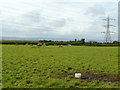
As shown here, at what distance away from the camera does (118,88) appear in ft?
18.6

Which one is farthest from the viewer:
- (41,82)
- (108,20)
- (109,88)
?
(108,20)

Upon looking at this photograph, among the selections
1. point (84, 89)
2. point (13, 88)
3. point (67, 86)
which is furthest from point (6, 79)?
point (84, 89)

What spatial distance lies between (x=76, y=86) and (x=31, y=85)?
1.68m

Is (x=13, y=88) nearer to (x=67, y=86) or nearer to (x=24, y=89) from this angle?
(x=24, y=89)

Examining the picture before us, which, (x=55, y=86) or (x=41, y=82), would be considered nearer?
(x=55, y=86)

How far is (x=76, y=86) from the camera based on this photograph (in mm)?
5719

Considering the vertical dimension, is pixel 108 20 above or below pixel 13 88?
above

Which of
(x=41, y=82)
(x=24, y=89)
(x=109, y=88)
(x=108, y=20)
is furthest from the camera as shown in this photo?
(x=108, y=20)

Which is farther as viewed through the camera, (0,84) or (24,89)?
(0,84)

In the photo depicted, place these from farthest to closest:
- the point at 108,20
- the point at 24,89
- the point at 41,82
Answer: the point at 108,20
the point at 41,82
the point at 24,89

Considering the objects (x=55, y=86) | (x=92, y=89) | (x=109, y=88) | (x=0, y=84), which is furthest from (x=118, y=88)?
(x=0, y=84)

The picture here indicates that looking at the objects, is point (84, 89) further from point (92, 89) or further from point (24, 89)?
point (24, 89)

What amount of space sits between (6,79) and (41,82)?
154 centimetres

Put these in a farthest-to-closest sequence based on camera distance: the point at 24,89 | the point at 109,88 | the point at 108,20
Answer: the point at 108,20
the point at 109,88
the point at 24,89
